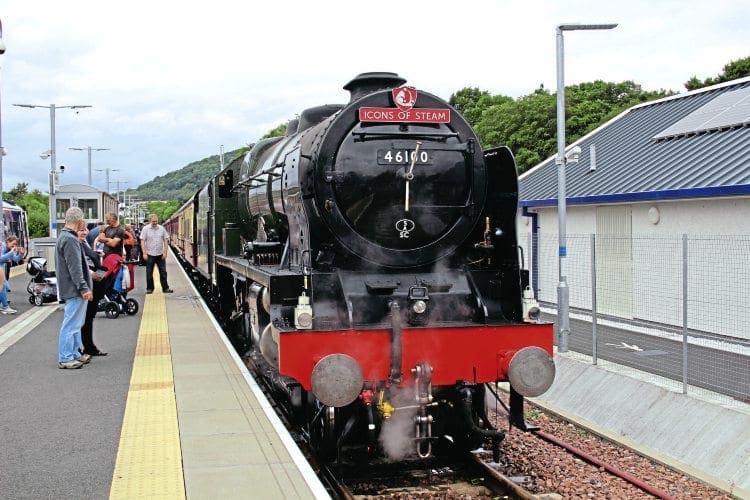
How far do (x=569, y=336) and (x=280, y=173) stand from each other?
213 inches

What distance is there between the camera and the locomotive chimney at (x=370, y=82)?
6934 mm

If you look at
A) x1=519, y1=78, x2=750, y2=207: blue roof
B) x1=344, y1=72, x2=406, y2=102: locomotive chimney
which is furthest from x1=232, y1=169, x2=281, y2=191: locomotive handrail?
x1=519, y1=78, x2=750, y2=207: blue roof

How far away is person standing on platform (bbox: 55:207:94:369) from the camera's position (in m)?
8.23

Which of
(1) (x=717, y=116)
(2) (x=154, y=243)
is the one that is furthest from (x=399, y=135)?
(2) (x=154, y=243)

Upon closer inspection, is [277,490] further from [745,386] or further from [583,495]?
[745,386]

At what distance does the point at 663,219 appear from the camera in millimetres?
12023

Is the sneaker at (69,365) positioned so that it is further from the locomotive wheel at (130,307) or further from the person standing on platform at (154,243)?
the person standing on platform at (154,243)

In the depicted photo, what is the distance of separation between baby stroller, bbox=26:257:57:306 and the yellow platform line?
651 centimetres

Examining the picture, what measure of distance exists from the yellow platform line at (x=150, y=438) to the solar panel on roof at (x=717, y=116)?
9.95m

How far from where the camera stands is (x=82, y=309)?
8484mm

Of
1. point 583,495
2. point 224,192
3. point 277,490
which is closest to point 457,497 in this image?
point 583,495

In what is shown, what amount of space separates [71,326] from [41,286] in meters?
7.38

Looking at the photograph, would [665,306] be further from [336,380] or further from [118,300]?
[118,300]

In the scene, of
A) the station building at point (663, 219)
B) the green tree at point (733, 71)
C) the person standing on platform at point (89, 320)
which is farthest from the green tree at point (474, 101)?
the person standing on platform at point (89, 320)
